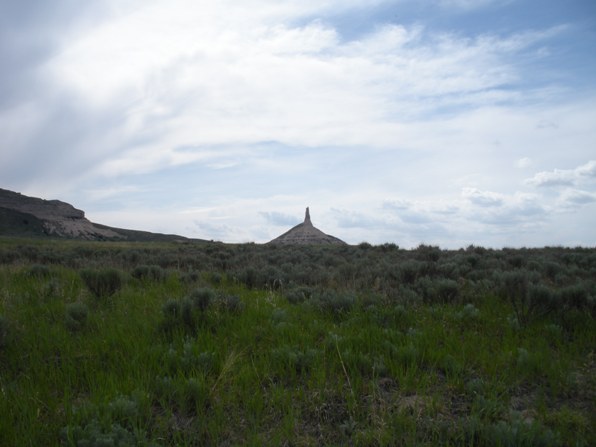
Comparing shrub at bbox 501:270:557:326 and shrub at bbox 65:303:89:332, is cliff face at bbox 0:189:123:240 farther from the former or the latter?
shrub at bbox 501:270:557:326

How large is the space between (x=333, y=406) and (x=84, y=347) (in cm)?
324

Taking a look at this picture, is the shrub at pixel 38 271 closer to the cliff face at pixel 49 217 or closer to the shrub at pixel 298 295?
the shrub at pixel 298 295

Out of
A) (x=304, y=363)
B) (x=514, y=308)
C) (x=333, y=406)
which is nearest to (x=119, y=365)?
(x=304, y=363)

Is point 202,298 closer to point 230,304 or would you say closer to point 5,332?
point 230,304

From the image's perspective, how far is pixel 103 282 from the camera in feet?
26.1

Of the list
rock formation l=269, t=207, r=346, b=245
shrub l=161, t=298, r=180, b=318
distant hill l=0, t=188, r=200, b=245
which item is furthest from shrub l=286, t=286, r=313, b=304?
distant hill l=0, t=188, r=200, b=245

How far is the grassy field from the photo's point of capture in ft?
11.2

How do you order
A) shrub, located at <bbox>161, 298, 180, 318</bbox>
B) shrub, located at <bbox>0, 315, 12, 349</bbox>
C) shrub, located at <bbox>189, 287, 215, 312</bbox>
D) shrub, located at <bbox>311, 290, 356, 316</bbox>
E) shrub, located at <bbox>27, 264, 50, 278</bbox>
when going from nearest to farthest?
shrub, located at <bbox>0, 315, 12, 349</bbox> < shrub, located at <bbox>161, 298, 180, 318</bbox> < shrub, located at <bbox>189, 287, 215, 312</bbox> < shrub, located at <bbox>311, 290, 356, 316</bbox> < shrub, located at <bbox>27, 264, 50, 278</bbox>

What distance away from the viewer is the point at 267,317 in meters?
6.28

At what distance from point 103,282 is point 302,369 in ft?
17.4

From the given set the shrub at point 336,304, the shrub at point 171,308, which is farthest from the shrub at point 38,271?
the shrub at point 336,304

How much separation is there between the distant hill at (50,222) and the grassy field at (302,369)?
239 feet

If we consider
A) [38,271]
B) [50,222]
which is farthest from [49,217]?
[38,271]

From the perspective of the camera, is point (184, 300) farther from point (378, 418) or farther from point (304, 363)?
point (378, 418)
